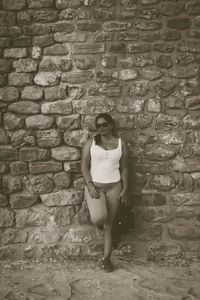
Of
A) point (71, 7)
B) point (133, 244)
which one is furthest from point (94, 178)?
point (71, 7)

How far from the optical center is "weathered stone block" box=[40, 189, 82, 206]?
446cm

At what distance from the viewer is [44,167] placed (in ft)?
14.5

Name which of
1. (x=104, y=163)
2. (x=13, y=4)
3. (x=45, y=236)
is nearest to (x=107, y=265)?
(x=45, y=236)

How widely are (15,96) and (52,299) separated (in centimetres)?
212

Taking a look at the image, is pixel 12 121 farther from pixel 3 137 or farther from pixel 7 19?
pixel 7 19

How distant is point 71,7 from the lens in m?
4.29

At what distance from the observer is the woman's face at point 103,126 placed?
4113 millimetres

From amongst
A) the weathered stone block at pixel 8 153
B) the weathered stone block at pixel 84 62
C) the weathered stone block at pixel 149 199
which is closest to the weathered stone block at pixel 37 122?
the weathered stone block at pixel 8 153

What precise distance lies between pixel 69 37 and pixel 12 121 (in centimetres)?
109

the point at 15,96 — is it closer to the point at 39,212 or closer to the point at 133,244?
the point at 39,212

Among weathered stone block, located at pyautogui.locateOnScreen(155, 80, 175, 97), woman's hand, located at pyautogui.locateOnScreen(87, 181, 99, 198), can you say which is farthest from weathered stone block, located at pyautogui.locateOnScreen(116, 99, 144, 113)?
woman's hand, located at pyautogui.locateOnScreen(87, 181, 99, 198)

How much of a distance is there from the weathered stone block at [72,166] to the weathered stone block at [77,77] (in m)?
0.88

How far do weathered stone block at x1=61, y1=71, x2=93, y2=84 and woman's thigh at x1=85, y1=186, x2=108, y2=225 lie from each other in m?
1.23

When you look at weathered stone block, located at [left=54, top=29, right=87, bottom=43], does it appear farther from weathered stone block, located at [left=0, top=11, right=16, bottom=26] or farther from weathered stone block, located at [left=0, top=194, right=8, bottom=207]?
weathered stone block, located at [left=0, top=194, right=8, bottom=207]
